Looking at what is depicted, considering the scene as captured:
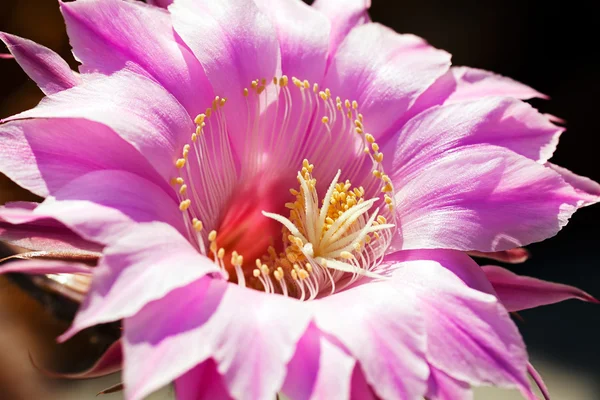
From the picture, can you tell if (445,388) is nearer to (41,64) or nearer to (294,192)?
(294,192)

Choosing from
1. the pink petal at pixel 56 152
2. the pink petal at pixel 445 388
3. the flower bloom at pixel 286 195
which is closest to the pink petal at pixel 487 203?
the flower bloom at pixel 286 195

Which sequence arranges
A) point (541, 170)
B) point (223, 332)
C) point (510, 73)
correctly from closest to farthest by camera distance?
point (223, 332) → point (541, 170) → point (510, 73)

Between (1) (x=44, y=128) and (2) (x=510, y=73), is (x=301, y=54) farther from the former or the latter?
A: (2) (x=510, y=73)

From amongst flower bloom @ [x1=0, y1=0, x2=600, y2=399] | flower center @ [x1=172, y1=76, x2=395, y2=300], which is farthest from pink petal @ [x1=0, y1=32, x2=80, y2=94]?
flower center @ [x1=172, y1=76, x2=395, y2=300]

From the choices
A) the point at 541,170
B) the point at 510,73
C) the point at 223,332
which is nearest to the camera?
the point at 223,332

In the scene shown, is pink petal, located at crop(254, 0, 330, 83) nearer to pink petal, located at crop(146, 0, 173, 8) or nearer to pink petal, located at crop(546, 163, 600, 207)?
pink petal, located at crop(146, 0, 173, 8)

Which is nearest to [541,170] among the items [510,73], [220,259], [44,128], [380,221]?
[380,221]

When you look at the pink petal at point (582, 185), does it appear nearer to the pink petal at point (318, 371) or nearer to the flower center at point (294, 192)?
the flower center at point (294, 192)
